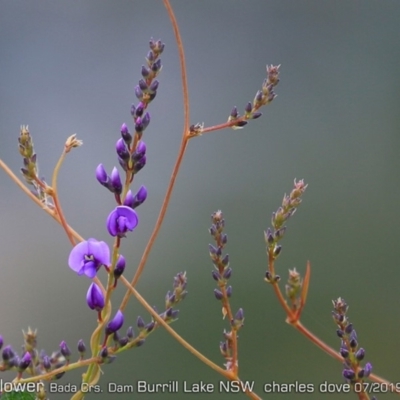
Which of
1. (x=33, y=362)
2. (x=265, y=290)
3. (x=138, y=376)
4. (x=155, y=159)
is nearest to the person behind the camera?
(x=33, y=362)

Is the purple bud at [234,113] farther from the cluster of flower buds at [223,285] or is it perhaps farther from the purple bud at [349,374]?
the purple bud at [349,374]

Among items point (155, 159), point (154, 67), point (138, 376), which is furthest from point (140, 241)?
point (154, 67)

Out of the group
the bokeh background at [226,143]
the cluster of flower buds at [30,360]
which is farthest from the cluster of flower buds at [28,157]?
the bokeh background at [226,143]

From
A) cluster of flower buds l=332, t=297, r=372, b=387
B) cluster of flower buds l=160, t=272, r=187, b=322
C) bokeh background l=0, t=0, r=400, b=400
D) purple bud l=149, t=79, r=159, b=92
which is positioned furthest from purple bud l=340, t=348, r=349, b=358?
bokeh background l=0, t=0, r=400, b=400

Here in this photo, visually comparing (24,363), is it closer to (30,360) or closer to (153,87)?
(30,360)

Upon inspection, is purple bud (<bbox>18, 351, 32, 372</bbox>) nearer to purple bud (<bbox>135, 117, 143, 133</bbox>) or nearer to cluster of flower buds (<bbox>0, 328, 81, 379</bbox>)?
→ cluster of flower buds (<bbox>0, 328, 81, 379</bbox>)

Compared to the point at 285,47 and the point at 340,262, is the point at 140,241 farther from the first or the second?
the point at 285,47
